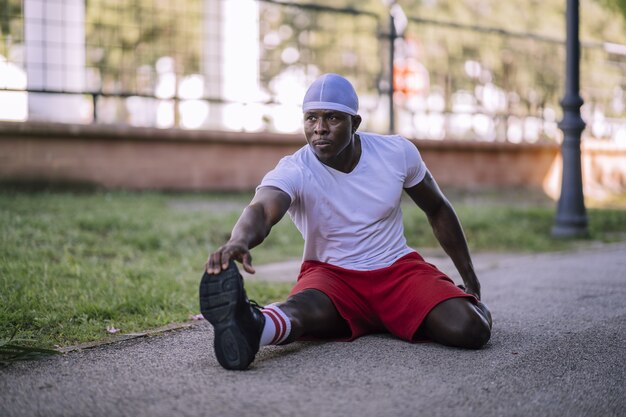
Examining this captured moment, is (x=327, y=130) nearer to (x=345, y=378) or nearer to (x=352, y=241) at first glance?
(x=352, y=241)

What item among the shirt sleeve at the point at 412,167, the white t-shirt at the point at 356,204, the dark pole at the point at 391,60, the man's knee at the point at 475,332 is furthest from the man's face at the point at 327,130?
the dark pole at the point at 391,60

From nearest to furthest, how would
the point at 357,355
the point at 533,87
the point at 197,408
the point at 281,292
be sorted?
1. the point at 197,408
2. the point at 357,355
3. the point at 281,292
4. the point at 533,87

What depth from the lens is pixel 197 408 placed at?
286cm

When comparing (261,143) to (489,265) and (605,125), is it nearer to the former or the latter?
(489,265)

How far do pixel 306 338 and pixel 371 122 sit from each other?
9088mm

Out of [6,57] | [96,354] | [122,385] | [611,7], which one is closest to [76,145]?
[6,57]

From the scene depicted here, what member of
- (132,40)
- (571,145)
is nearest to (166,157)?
(132,40)

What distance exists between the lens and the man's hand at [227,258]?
315 centimetres

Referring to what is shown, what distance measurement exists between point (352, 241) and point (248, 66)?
25.7 feet

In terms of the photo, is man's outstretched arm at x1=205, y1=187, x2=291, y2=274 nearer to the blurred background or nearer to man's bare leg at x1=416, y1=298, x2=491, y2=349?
man's bare leg at x1=416, y1=298, x2=491, y2=349

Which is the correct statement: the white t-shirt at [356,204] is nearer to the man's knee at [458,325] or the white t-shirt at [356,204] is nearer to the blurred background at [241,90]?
the man's knee at [458,325]

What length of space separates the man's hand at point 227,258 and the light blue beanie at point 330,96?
928 mm

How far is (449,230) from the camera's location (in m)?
4.38

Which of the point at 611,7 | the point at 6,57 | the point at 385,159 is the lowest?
the point at 385,159
